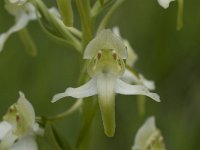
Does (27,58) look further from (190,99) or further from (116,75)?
(116,75)

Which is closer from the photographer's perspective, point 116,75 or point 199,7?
point 116,75

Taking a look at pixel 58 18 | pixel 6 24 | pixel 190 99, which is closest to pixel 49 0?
pixel 6 24

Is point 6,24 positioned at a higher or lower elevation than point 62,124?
higher

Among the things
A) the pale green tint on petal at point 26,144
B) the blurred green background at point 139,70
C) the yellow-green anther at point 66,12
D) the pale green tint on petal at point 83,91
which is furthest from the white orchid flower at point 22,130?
the blurred green background at point 139,70

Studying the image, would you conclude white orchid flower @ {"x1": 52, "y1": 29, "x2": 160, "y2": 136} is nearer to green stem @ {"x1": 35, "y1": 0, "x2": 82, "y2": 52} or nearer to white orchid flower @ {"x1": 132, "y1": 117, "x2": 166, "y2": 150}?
green stem @ {"x1": 35, "y1": 0, "x2": 82, "y2": 52}

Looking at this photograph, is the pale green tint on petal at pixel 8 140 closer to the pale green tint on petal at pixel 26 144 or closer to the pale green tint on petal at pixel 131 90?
the pale green tint on petal at pixel 26 144

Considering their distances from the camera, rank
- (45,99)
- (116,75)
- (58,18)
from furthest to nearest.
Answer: (45,99)
(58,18)
(116,75)
